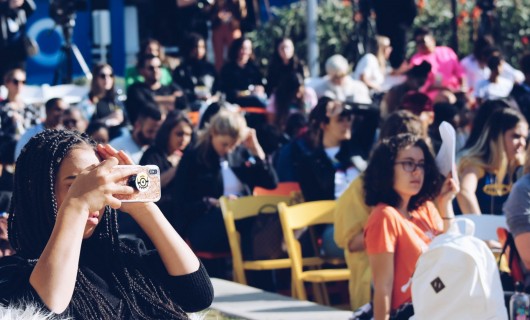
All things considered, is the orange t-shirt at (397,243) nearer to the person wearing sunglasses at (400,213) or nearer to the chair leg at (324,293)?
the person wearing sunglasses at (400,213)

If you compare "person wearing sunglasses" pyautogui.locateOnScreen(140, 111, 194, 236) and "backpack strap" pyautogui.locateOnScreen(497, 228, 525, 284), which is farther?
"person wearing sunglasses" pyautogui.locateOnScreen(140, 111, 194, 236)

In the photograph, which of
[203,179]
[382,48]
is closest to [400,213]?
[203,179]

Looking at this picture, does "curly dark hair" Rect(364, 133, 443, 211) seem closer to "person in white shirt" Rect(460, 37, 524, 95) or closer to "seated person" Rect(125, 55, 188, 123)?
"seated person" Rect(125, 55, 188, 123)

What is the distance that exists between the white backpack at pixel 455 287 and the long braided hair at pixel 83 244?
176 cm

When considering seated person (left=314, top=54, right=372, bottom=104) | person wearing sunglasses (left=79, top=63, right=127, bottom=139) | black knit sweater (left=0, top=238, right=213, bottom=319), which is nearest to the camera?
black knit sweater (left=0, top=238, right=213, bottom=319)

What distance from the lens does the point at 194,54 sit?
39.2 feet

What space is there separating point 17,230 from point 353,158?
5.16m

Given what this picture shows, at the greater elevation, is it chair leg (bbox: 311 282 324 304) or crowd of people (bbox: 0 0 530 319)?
crowd of people (bbox: 0 0 530 319)

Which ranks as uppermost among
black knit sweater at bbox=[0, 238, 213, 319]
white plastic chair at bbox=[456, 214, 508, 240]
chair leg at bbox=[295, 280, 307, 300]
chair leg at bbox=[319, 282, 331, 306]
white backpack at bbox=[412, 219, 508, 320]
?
black knit sweater at bbox=[0, 238, 213, 319]

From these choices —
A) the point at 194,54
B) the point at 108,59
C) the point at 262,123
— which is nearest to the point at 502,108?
the point at 262,123

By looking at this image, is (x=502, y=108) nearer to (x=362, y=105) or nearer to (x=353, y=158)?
(x=353, y=158)

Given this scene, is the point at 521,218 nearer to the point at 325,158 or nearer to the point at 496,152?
the point at 496,152

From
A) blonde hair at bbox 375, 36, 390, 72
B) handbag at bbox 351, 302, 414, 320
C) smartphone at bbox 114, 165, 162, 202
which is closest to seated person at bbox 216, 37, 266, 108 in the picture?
blonde hair at bbox 375, 36, 390, 72

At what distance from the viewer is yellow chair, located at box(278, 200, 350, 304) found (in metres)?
7.17
